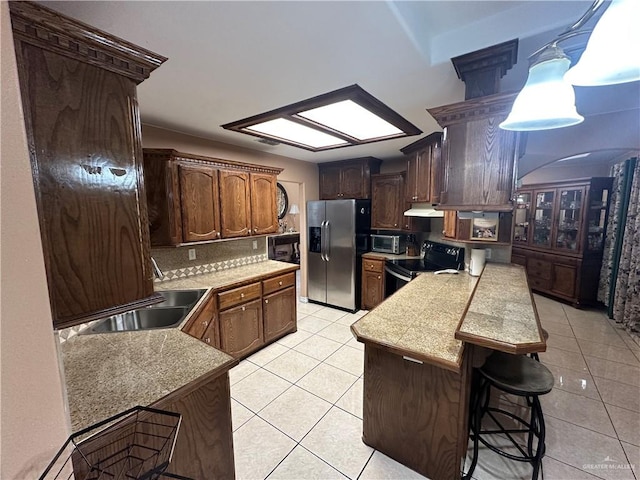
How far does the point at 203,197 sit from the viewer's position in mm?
2744

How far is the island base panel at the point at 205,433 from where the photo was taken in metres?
1.15

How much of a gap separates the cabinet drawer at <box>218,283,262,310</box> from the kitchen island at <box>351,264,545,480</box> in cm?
150

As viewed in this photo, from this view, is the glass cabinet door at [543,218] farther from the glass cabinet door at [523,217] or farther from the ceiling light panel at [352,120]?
the ceiling light panel at [352,120]

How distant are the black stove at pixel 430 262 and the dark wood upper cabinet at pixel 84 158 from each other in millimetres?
2951

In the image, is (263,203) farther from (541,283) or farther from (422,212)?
(541,283)

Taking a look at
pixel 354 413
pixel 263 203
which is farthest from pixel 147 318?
Result: pixel 354 413

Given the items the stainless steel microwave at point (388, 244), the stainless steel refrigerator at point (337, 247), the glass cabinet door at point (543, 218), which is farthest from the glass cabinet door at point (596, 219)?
the stainless steel refrigerator at point (337, 247)

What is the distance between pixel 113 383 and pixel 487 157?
234 centimetres

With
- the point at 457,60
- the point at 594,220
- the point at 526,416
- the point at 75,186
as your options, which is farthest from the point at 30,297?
the point at 594,220

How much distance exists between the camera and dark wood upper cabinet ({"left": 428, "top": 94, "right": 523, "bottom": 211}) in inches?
64.3

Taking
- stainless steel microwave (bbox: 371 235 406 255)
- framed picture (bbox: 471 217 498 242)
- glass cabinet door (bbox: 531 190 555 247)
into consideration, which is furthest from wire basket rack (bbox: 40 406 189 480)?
glass cabinet door (bbox: 531 190 555 247)

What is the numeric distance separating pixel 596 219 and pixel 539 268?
1.11 meters

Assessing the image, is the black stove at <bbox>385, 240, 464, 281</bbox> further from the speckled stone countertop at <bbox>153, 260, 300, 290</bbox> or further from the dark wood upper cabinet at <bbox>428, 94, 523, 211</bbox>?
the dark wood upper cabinet at <bbox>428, 94, 523, 211</bbox>

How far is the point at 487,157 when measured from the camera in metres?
1.70
